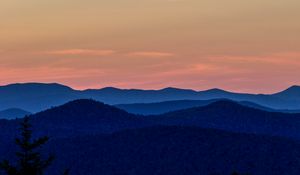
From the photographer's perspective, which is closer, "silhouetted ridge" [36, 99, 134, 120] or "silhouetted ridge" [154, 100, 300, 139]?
"silhouetted ridge" [36, 99, 134, 120]

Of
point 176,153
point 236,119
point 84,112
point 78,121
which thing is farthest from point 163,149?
point 236,119

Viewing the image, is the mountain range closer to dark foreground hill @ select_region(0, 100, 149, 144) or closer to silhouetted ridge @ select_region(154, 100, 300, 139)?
dark foreground hill @ select_region(0, 100, 149, 144)

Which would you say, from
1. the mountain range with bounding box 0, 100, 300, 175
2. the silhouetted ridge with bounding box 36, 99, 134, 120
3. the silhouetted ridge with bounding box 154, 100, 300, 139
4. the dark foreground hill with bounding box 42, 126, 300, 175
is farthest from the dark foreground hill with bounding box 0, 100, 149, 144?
the dark foreground hill with bounding box 42, 126, 300, 175

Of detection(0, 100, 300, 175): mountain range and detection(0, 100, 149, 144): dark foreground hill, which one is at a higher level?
detection(0, 100, 149, 144): dark foreground hill

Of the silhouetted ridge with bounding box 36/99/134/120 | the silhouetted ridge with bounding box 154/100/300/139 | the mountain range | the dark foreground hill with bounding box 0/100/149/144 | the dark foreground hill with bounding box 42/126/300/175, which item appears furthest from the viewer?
the silhouetted ridge with bounding box 154/100/300/139

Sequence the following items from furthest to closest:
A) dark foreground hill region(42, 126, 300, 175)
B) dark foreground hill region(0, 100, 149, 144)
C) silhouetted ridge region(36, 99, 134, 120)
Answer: silhouetted ridge region(36, 99, 134, 120)
dark foreground hill region(0, 100, 149, 144)
dark foreground hill region(42, 126, 300, 175)

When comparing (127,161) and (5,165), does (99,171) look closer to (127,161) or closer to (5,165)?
(127,161)

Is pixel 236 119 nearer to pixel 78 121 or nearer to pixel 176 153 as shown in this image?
pixel 78 121

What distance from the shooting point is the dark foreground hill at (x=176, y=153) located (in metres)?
88.9

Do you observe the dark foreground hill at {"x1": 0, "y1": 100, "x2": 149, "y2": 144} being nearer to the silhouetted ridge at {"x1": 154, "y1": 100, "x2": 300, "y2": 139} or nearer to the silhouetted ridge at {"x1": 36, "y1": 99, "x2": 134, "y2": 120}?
the silhouetted ridge at {"x1": 36, "y1": 99, "x2": 134, "y2": 120}

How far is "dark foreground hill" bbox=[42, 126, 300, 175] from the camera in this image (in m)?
88.9

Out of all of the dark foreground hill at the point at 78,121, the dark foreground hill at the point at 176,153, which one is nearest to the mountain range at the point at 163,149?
the dark foreground hill at the point at 176,153

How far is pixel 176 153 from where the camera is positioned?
3750 inches

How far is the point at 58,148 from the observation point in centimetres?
10175
